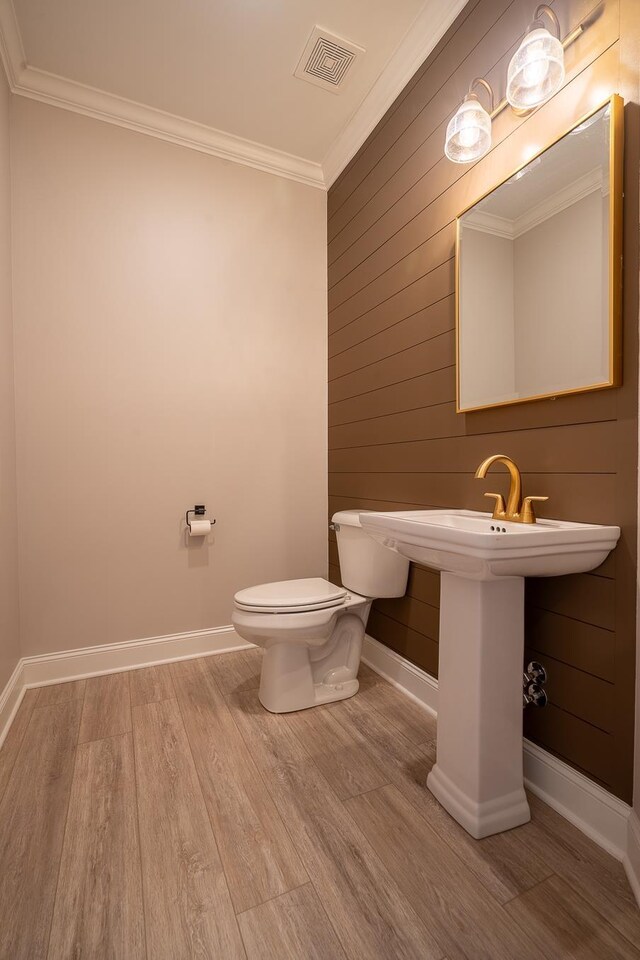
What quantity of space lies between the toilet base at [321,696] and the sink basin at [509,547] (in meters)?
0.93

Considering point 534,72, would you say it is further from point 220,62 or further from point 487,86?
point 220,62

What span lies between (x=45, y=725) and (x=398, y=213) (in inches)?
103

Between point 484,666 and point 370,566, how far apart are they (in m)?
0.80

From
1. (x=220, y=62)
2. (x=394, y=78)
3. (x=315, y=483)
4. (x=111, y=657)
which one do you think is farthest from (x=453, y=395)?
(x=111, y=657)

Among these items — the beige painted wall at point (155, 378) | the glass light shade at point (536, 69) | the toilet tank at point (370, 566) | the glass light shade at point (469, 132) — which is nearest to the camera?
the glass light shade at point (536, 69)

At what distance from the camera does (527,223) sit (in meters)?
1.39

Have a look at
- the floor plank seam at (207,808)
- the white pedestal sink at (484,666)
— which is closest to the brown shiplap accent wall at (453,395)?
the white pedestal sink at (484,666)

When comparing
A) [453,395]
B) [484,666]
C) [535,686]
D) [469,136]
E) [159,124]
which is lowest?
[535,686]

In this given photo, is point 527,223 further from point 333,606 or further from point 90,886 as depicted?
point 90,886

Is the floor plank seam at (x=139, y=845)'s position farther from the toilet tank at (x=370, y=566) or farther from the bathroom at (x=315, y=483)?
the toilet tank at (x=370, y=566)

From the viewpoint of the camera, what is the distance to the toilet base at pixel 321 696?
5.86 ft

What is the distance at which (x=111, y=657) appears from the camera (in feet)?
7.14

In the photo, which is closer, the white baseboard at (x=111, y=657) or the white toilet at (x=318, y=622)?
the white toilet at (x=318, y=622)

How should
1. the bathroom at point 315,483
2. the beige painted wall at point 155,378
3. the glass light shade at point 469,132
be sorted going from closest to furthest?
the bathroom at point 315,483
the glass light shade at point 469,132
the beige painted wall at point 155,378
